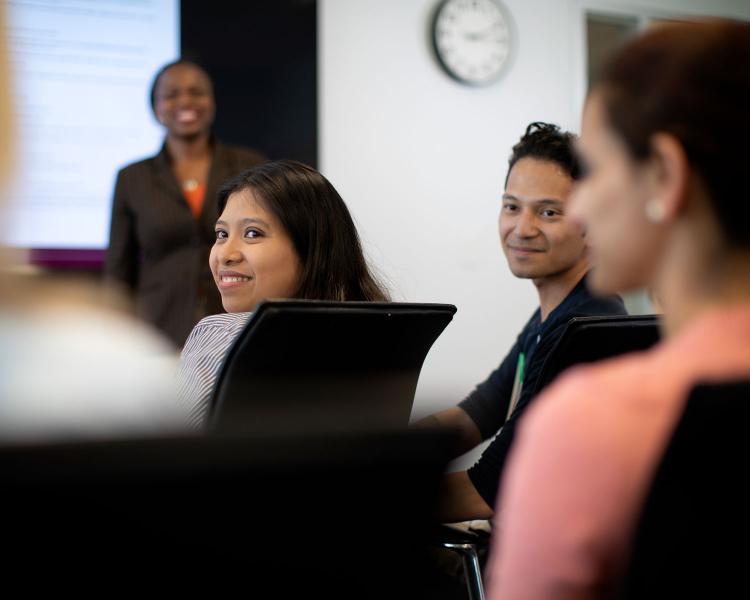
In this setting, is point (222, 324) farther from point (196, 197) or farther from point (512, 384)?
point (196, 197)

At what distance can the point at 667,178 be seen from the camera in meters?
0.69

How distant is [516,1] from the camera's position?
480cm

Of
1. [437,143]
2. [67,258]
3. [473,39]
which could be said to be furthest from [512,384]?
[473,39]

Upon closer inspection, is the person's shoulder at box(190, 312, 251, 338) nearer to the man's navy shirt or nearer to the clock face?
the man's navy shirt

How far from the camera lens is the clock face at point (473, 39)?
4.54m

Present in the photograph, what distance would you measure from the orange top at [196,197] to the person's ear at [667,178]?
2.86 meters

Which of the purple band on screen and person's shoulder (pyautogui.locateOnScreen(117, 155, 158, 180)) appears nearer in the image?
person's shoulder (pyautogui.locateOnScreen(117, 155, 158, 180))

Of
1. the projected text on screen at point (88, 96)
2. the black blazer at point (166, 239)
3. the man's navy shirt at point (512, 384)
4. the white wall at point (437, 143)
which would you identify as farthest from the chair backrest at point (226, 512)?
the white wall at point (437, 143)

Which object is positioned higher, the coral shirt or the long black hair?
the long black hair

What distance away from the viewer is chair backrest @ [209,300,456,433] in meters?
1.22

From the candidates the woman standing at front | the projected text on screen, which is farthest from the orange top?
the projected text on screen

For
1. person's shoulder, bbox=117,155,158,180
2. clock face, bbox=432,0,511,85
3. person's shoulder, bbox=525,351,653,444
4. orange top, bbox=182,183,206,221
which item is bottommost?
person's shoulder, bbox=525,351,653,444

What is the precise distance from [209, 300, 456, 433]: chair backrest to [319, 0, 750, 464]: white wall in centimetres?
270

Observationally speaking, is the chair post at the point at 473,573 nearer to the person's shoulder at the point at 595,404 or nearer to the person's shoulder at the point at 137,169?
the person's shoulder at the point at 595,404
